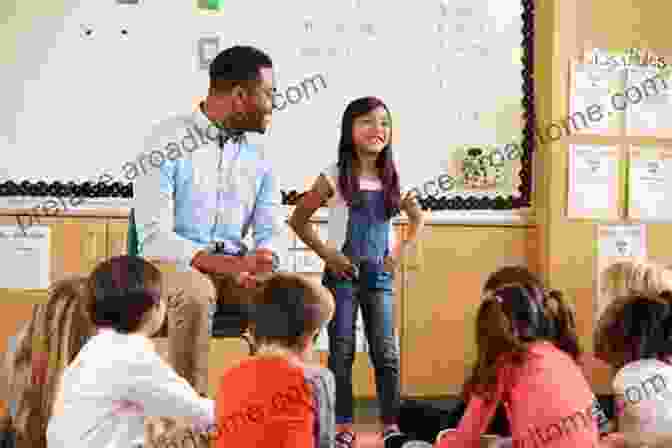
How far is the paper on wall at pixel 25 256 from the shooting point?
3.66 metres

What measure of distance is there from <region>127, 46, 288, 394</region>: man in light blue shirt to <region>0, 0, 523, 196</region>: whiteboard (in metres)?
1.18

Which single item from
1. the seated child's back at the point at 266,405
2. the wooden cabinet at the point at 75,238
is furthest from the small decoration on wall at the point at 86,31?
the seated child's back at the point at 266,405

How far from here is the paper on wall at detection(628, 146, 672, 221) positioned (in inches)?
152

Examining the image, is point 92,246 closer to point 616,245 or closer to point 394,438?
point 394,438

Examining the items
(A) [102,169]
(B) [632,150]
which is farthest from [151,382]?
(B) [632,150]

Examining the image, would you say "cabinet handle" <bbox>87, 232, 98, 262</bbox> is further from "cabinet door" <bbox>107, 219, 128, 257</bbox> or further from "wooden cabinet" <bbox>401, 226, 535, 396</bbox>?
"wooden cabinet" <bbox>401, 226, 535, 396</bbox>

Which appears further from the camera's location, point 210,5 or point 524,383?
point 210,5

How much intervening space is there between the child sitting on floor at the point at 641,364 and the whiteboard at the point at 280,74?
68.2 inches

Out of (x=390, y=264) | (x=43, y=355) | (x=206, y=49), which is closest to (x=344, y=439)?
(x=390, y=264)

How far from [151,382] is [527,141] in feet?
8.03

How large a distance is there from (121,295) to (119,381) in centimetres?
18

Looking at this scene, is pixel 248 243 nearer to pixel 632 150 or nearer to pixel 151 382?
pixel 151 382

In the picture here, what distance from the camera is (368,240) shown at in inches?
118

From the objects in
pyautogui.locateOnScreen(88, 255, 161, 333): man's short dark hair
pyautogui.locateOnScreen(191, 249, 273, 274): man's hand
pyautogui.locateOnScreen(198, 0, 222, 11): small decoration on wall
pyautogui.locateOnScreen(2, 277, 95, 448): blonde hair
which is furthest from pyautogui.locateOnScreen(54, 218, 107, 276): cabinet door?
pyautogui.locateOnScreen(88, 255, 161, 333): man's short dark hair
